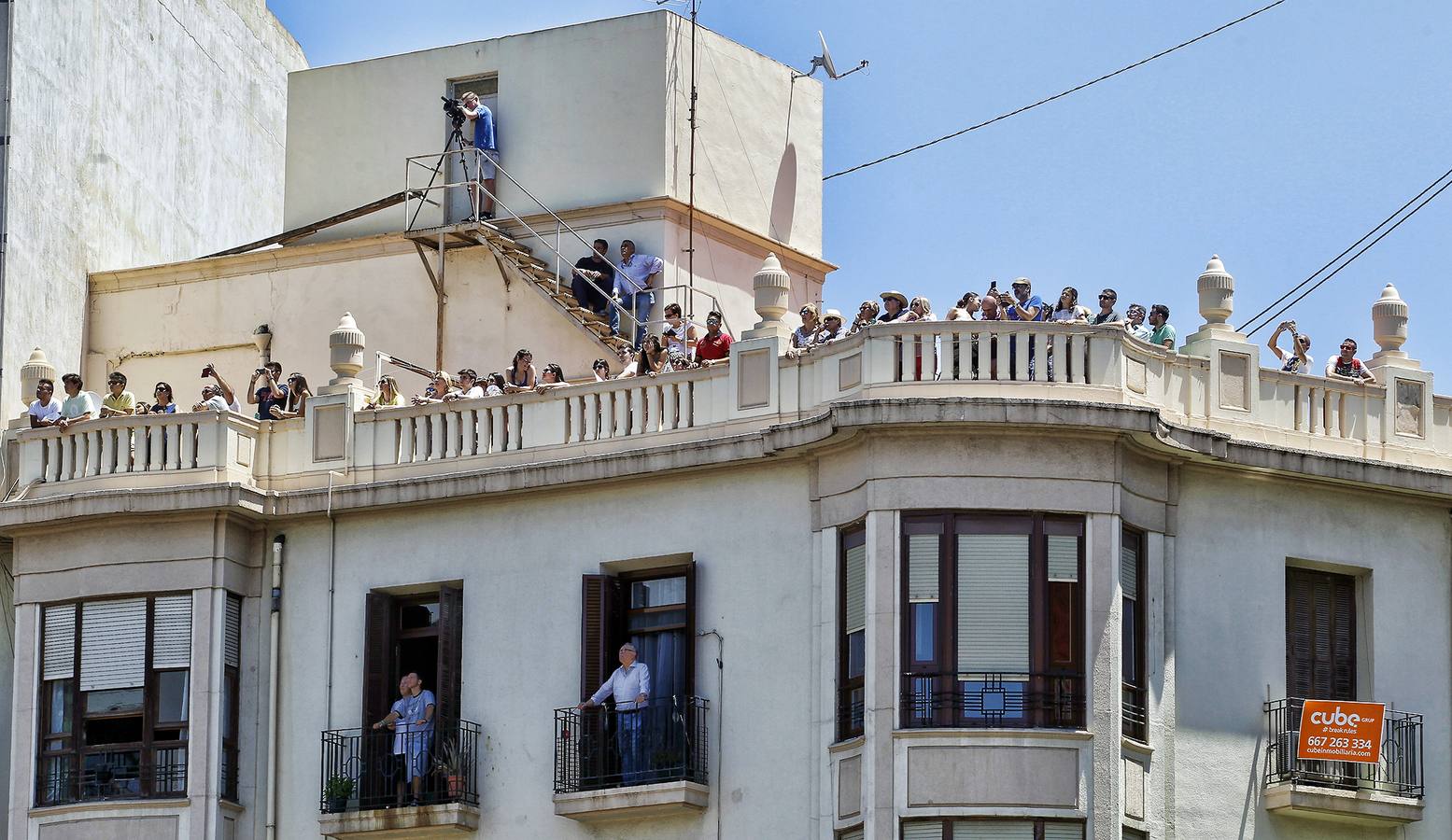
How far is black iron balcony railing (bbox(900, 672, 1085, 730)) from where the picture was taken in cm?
4084

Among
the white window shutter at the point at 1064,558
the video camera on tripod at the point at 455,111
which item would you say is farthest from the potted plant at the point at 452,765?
the video camera on tripod at the point at 455,111

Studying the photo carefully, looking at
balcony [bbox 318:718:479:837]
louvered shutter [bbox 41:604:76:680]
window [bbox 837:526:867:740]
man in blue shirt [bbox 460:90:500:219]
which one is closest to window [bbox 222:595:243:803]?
balcony [bbox 318:718:479:837]

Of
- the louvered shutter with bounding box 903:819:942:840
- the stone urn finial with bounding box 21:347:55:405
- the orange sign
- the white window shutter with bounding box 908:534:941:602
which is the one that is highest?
the stone urn finial with bounding box 21:347:55:405

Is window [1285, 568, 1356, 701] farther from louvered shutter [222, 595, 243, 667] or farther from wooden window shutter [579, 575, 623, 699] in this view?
louvered shutter [222, 595, 243, 667]

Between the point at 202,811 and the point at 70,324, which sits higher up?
the point at 70,324

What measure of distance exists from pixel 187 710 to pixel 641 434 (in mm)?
6779

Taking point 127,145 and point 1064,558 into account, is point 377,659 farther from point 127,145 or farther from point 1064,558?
point 127,145

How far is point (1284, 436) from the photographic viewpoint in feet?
143

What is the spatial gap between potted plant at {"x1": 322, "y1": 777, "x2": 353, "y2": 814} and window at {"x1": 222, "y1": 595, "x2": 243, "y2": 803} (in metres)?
1.45

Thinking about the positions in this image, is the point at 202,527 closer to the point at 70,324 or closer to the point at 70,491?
the point at 70,491

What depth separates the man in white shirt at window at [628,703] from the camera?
140 ft

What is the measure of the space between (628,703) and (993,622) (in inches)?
187

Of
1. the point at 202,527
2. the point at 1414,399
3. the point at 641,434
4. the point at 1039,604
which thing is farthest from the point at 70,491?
the point at 1414,399

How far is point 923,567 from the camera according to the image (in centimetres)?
4134
